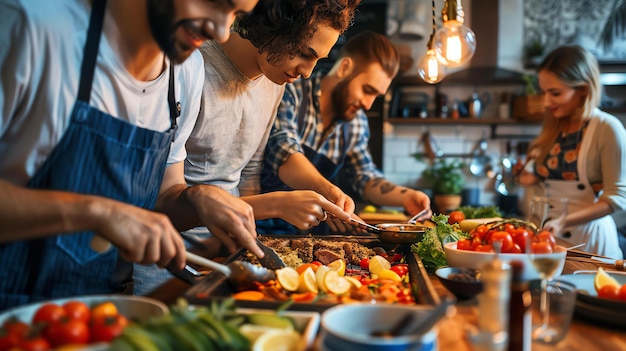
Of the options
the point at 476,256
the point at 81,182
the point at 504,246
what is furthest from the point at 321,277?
the point at 81,182

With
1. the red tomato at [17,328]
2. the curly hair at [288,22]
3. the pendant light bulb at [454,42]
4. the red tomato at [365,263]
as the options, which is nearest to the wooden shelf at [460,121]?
the pendant light bulb at [454,42]

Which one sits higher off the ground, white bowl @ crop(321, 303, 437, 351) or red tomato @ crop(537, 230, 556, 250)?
red tomato @ crop(537, 230, 556, 250)

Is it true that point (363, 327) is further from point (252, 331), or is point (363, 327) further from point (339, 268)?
point (339, 268)

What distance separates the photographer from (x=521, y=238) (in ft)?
5.30

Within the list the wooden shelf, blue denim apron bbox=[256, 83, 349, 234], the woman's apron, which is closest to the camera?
blue denim apron bbox=[256, 83, 349, 234]

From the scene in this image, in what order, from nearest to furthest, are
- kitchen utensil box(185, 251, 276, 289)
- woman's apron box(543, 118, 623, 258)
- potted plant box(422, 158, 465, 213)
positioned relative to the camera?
kitchen utensil box(185, 251, 276, 289)
woman's apron box(543, 118, 623, 258)
potted plant box(422, 158, 465, 213)

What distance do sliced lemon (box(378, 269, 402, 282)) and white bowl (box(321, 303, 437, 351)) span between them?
618 millimetres

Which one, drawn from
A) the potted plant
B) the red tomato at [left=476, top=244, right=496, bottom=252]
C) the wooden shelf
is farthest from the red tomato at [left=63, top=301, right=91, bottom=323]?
the wooden shelf

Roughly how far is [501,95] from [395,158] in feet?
4.45

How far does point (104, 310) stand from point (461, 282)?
86 centimetres

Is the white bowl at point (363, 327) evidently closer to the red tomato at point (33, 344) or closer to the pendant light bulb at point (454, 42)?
the red tomato at point (33, 344)

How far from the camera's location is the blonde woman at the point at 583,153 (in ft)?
10.6

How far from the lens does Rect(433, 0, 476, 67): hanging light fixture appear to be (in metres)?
2.20

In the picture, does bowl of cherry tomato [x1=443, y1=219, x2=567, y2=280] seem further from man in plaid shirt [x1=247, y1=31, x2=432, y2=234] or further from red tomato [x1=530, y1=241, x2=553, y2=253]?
man in plaid shirt [x1=247, y1=31, x2=432, y2=234]
